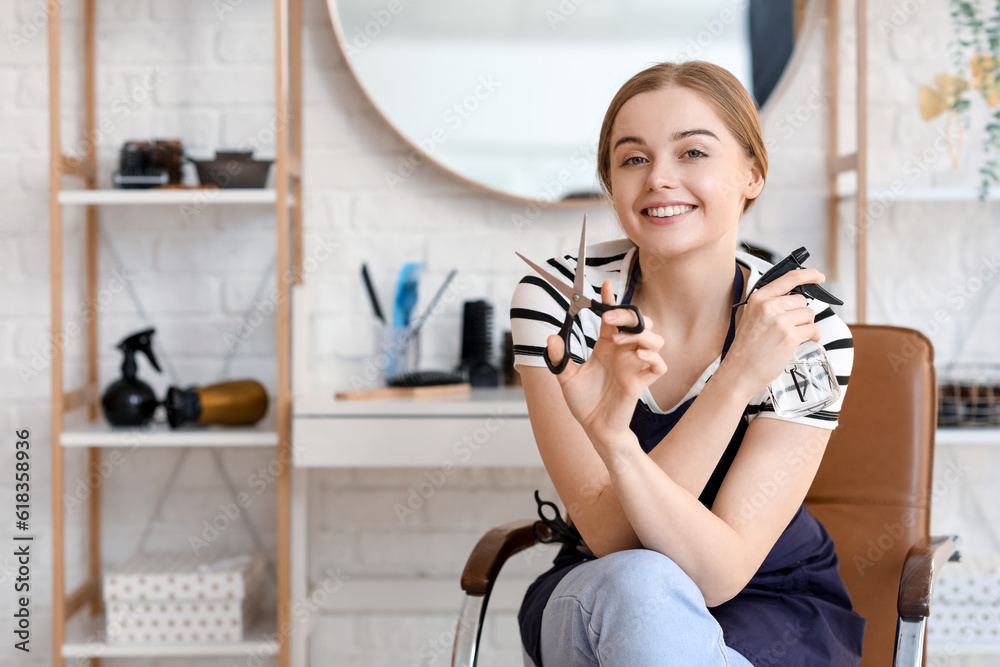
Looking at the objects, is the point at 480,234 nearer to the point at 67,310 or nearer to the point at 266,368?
the point at 266,368

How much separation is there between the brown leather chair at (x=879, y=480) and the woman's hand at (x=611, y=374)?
1.20 ft

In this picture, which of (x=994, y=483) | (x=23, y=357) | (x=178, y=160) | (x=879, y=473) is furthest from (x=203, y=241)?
(x=994, y=483)

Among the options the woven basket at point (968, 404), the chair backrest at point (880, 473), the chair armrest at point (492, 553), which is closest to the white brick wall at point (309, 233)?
the woven basket at point (968, 404)

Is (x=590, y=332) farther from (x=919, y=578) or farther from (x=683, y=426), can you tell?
(x=919, y=578)

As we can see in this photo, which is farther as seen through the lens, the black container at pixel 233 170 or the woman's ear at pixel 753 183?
the black container at pixel 233 170

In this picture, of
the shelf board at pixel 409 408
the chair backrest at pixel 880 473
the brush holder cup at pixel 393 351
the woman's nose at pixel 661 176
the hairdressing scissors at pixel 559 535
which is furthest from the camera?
the brush holder cup at pixel 393 351

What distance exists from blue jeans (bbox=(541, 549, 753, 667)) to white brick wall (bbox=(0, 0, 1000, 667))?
1.06m

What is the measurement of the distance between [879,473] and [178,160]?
1478 millimetres

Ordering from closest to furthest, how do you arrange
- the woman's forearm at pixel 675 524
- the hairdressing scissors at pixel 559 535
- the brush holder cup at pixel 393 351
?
the woman's forearm at pixel 675 524, the hairdressing scissors at pixel 559 535, the brush holder cup at pixel 393 351

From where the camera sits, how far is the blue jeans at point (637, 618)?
0.93 metres

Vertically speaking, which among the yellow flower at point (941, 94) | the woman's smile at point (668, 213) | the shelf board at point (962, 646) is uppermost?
the yellow flower at point (941, 94)

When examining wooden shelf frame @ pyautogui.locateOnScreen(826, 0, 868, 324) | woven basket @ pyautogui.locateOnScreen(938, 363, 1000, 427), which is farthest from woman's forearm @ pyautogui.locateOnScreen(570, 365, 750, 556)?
woven basket @ pyautogui.locateOnScreen(938, 363, 1000, 427)

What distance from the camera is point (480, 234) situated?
2.05 meters

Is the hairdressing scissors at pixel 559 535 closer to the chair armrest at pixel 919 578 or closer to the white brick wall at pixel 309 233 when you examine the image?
the chair armrest at pixel 919 578
